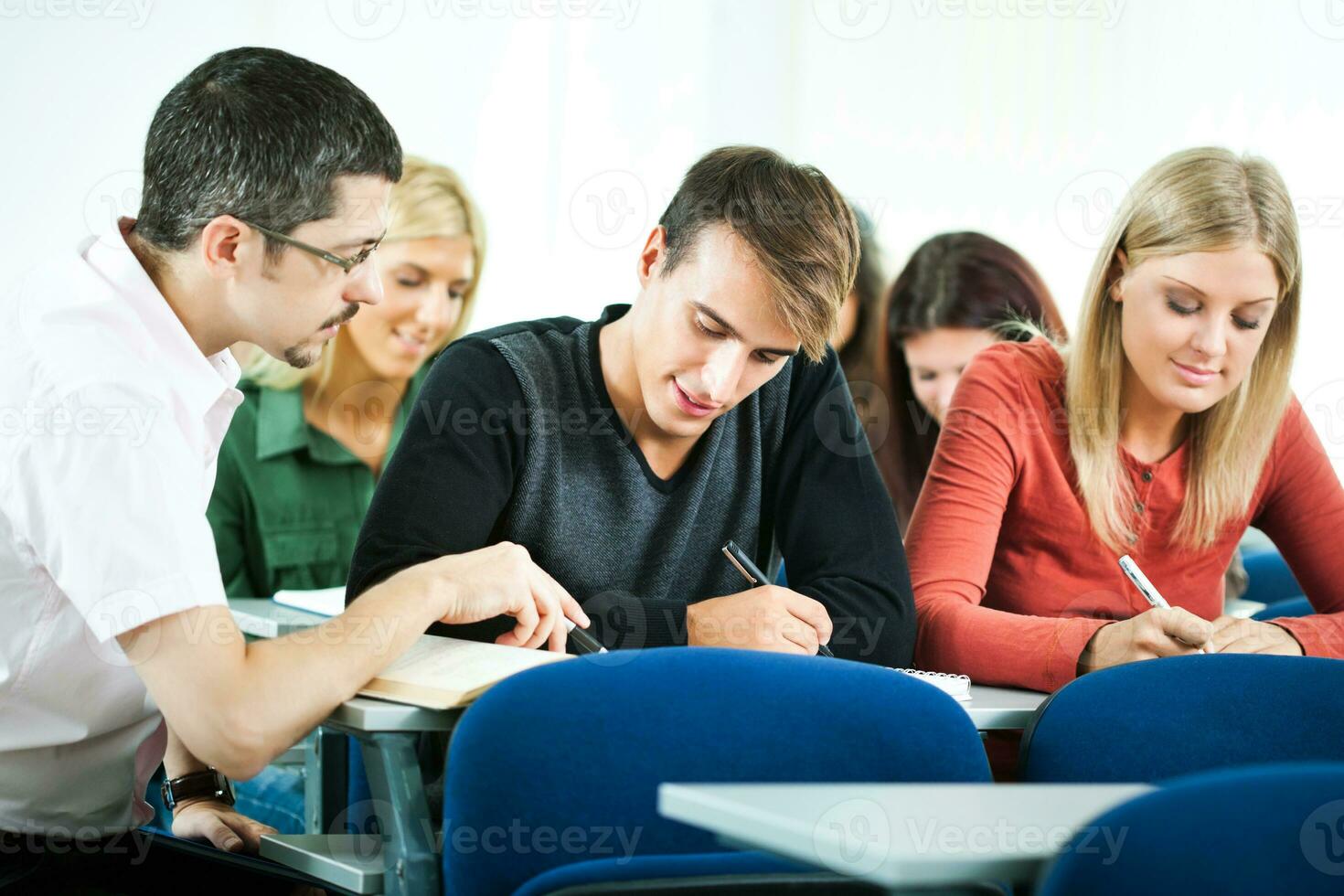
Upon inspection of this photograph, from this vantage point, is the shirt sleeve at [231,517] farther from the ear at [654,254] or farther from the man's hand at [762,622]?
the man's hand at [762,622]

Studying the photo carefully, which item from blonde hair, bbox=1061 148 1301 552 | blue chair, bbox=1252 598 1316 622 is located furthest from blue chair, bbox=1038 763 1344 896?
blue chair, bbox=1252 598 1316 622

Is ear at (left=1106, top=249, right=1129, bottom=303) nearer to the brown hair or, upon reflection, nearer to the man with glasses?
the brown hair

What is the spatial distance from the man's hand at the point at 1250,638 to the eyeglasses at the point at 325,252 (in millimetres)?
1112

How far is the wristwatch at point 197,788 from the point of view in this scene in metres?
1.51

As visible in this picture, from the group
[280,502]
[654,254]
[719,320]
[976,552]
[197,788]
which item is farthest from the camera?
[280,502]

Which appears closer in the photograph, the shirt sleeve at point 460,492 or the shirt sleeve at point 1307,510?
the shirt sleeve at point 460,492

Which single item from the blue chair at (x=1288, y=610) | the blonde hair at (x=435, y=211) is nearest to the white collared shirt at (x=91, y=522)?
the blonde hair at (x=435, y=211)

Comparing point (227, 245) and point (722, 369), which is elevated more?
point (227, 245)

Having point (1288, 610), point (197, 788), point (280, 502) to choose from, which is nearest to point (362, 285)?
point (197, 788)

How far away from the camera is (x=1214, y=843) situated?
829mm

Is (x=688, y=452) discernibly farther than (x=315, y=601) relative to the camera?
No

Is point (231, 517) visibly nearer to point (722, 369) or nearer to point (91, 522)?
point (722, 369)

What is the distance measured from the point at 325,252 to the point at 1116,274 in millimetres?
1223

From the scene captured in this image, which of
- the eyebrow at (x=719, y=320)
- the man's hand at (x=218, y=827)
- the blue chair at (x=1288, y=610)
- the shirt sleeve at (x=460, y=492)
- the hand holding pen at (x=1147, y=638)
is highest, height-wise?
the eyebrow at (x=719, y=320)
